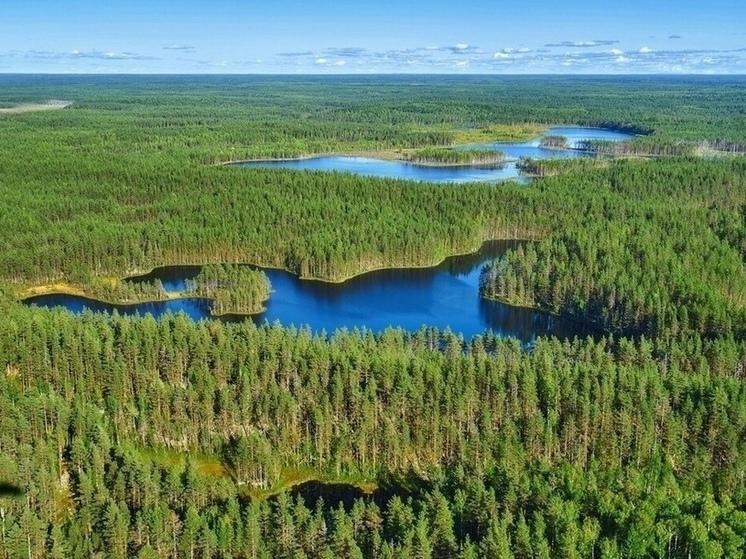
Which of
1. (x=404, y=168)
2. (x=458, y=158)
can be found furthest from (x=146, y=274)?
(x=458, y=158)

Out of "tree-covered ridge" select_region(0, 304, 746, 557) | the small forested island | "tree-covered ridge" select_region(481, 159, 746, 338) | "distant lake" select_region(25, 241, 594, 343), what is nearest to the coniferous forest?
"tree-covered ridge" select_region(0, 304, 746, 557)

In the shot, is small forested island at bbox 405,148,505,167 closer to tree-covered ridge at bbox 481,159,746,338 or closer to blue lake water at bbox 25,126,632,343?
tree-covered ridge at bbox 481,159,746,338

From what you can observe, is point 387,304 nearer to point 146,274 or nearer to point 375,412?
point 146,274

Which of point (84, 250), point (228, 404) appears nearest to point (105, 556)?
point (228, 404)

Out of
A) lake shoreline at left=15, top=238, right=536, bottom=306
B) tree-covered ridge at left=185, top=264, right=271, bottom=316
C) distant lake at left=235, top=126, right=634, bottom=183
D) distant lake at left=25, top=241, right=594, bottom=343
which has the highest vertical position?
distant lake at left=235, top=126, right=634, bottom=183

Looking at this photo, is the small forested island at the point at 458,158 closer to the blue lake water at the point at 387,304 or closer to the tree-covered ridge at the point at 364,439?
the blue lake water at the point at 387,304

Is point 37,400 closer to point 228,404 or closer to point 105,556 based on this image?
point 228,404
